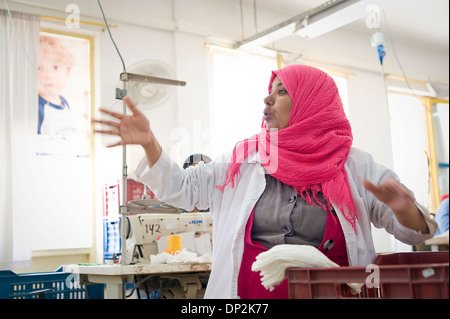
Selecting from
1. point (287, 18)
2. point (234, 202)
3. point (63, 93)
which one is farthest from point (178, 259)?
point (287, 18)

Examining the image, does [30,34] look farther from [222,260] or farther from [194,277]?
[222,260]

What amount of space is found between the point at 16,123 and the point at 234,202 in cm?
284

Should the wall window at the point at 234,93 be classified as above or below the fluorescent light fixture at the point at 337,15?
below

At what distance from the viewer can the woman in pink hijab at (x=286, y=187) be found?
3.41 ft

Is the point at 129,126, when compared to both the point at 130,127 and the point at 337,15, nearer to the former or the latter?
the point at 130,127

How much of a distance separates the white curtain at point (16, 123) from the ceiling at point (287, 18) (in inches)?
9.1

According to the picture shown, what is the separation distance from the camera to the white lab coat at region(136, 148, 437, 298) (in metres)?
1.06

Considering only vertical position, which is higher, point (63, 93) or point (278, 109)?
point (63, 93)

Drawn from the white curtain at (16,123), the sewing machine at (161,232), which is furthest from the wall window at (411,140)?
the white curtain at (16,123)

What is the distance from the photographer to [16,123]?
11.5ft

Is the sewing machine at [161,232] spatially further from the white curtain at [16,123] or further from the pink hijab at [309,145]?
the white curtain at [16,123]

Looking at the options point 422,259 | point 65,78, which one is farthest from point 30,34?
point 422,259

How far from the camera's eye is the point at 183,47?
4352 millimetres

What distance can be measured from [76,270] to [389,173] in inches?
55.7
